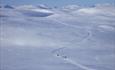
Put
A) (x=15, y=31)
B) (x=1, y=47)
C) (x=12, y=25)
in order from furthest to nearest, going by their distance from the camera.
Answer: (x=12, y=25) → (x=15, y=31) → (x=1, y=47)

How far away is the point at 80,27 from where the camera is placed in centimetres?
1453

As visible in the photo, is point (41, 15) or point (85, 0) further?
point (85, 0)

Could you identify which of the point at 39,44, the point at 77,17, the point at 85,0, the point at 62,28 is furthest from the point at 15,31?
the point at 85,0

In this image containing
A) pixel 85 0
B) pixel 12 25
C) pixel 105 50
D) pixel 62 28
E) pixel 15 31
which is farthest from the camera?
pixel 85 0

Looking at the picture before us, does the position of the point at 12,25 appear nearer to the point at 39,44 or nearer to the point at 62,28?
the point at 62,28

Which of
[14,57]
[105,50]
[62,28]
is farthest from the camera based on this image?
[62,28]

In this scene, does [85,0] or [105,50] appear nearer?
[105,50]

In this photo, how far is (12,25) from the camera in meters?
12.9

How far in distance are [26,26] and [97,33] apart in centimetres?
340

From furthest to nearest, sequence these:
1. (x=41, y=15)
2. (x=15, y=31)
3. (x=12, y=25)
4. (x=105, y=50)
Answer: (x=41, y=15) < (x=12, y=25) < (x=15, y=31) < (x=105, y=50)

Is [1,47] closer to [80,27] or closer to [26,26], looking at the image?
[26,26]

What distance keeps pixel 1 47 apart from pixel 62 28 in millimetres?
5415

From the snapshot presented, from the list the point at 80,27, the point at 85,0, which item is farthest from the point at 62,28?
the point at 85,0

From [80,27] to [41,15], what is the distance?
3.65 metres
